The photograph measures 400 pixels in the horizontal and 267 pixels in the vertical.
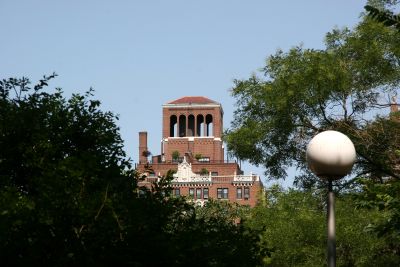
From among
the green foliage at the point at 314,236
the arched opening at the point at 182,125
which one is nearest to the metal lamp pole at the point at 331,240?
the green foliage at the point at 314,236

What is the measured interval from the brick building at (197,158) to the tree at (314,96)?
78449mm

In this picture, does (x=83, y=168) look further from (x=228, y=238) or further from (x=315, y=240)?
(x=315, y=240)

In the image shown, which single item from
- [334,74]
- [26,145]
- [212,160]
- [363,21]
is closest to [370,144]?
[334,74]

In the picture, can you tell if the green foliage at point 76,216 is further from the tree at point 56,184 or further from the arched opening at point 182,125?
the arched opening at point 182,125

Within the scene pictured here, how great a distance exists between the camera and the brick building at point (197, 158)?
399 ft

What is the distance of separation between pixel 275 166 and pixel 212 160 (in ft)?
318

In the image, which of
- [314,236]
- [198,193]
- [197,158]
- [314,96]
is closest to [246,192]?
[198,193]

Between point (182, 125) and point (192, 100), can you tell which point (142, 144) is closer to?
point (182, 125)

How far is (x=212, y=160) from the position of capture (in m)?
135

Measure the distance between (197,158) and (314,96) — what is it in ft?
326

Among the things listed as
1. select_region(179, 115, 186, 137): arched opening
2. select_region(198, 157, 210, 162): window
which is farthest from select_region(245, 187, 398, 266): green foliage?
select_region(179, 115, 186, 137): arched opening

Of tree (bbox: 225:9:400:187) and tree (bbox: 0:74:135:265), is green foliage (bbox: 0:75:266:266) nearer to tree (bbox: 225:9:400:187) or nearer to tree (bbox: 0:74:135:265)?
tree (bbox: 0:74:135:265)

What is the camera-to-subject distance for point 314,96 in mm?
36344

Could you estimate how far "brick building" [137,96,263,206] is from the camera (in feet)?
399
